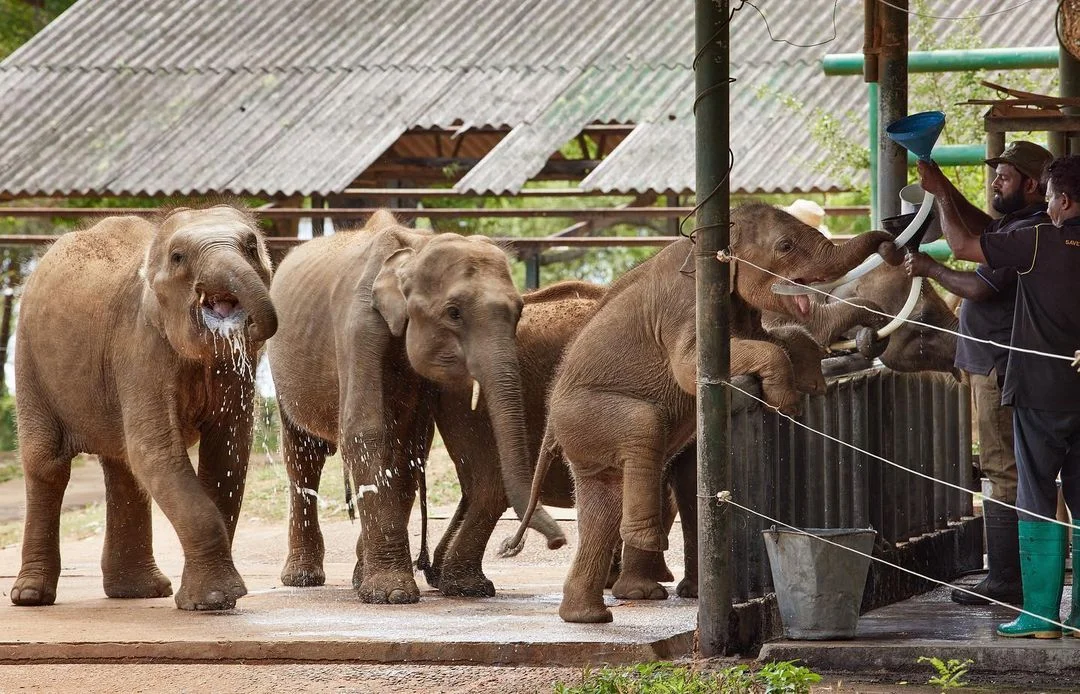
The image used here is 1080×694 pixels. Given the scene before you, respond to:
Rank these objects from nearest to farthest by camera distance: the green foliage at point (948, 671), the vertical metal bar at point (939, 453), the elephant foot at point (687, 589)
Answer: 1. the green foliage at point (948, 671)
2. the elephant foot at point (687, 589)
3. the vertical metal bar at point (939, 453)

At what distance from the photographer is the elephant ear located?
28.0 ft

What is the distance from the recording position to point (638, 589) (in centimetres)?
828

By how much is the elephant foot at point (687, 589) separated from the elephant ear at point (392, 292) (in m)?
1.89

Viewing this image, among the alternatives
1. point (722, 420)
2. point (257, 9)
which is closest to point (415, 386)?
point (722, 420)

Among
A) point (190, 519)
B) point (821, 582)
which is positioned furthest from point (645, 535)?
point (190, 519)

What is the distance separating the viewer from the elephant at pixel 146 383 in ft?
25.8

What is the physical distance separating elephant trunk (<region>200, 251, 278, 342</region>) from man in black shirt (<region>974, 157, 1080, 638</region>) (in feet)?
10.2

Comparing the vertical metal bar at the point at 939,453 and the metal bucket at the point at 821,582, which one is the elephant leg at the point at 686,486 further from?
the metal bucket at the point at 821,582

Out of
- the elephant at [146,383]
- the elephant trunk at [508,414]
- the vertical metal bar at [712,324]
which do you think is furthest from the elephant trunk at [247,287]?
the vertical metal bar at [712,324]

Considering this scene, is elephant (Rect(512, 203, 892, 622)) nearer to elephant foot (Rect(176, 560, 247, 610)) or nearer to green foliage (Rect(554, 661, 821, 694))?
green foliage (Rect(554, 661, 821, 694))

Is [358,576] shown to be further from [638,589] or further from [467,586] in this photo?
[638,589]

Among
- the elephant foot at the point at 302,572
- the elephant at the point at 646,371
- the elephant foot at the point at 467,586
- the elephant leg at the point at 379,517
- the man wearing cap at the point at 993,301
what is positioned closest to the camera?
the man wearing cap at the point at 993,301

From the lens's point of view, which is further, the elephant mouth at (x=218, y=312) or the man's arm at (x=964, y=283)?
the elephant mouth at (x=218, y=312)

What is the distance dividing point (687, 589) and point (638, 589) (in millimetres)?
241
